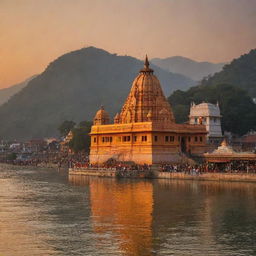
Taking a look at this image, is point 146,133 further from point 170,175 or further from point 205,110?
point 205,110

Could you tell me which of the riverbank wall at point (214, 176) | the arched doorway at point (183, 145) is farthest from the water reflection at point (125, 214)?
the arched doorway at point (183, 145)

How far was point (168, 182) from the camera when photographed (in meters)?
47.5

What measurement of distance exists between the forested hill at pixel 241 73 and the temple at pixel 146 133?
249 ft

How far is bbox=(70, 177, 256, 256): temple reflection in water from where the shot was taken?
21.9 meters

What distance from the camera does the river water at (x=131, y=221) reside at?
21.0m

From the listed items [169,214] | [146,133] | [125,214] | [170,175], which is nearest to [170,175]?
[170,175]

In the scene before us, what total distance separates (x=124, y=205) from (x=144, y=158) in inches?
1011

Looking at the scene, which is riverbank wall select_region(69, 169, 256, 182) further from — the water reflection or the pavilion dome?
the pavilion dome

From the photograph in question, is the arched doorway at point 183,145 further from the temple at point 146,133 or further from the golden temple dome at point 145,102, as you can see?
the golden temple dome at point 145,102

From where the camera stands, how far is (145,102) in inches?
2463

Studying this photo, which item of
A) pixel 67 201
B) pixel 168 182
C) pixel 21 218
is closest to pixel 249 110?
pixel 168 182

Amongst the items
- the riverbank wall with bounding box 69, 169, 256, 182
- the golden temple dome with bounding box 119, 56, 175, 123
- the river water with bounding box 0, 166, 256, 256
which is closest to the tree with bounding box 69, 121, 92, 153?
the golden temple dome with bounding box 119, 56, 175, 123

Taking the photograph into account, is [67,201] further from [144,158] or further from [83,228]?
[144,158]

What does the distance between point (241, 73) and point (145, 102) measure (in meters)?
85.4
